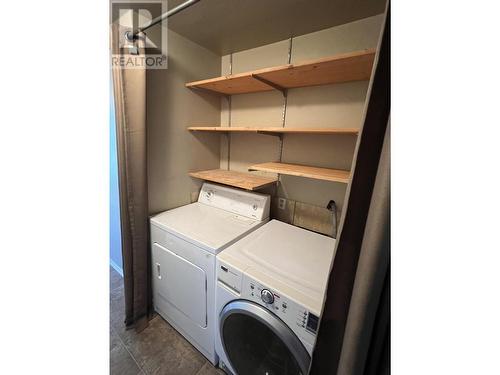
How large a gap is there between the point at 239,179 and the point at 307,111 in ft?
2.65

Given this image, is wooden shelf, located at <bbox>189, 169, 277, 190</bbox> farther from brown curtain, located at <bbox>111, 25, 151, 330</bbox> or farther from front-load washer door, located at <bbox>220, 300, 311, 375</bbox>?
front-load washer door, located at <bbox>220, 300, 311, 375</bbox>

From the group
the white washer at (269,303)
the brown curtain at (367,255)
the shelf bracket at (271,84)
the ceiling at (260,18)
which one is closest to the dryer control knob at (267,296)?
the white washer at (269,303)

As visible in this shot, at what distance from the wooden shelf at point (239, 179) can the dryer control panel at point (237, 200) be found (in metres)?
0.11

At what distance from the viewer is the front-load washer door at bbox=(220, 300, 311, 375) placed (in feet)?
3.01

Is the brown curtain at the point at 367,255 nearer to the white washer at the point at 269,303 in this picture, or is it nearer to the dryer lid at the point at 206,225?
the white washer at the point at 269,303

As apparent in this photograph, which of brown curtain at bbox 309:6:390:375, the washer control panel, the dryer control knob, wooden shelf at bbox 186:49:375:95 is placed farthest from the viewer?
wooden shelf at bbox 186:49:375:95

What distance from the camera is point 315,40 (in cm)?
149

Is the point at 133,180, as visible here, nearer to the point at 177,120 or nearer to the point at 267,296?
the point at 177,120

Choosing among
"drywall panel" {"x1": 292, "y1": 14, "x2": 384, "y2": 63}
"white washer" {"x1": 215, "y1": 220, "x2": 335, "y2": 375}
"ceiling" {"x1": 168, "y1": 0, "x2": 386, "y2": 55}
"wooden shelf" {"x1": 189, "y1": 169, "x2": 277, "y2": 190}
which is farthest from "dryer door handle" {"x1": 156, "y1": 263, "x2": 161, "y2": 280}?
"drywall panel" {"x1": 292, "y1": 14, "x2": 384, "y2": 63}

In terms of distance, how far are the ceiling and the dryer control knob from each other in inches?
64.2

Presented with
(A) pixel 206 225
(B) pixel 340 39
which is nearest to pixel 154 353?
(A) pixel 206 225

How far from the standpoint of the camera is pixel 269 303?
0.97 metres
